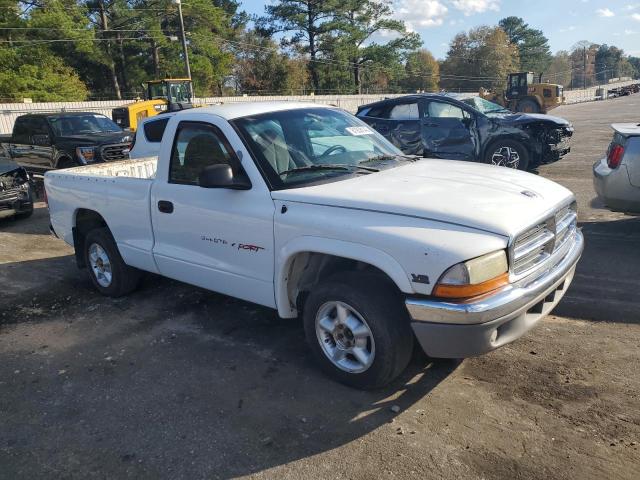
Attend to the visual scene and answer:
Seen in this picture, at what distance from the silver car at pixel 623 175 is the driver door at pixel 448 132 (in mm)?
4053

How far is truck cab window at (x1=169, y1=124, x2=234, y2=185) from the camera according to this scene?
4066 millimetres

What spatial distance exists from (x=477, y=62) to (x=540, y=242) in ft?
312

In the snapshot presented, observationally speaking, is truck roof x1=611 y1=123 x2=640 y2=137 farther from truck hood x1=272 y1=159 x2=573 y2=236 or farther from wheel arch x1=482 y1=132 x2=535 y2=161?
wheel arch x1=482 y1=132 x2=535 y2=161

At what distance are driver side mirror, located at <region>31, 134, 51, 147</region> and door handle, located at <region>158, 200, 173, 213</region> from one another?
905cm

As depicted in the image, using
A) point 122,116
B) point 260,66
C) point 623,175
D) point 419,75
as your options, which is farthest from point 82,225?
point 419,75

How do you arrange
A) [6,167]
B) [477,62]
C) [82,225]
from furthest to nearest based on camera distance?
[477,62]
[6,167]
[82,225]

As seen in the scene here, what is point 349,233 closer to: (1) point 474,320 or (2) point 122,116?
(1) point 474,320

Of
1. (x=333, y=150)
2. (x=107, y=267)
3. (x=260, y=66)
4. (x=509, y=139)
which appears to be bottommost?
(x=107, y=267)

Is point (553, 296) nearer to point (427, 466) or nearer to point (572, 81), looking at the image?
point (427, 466)

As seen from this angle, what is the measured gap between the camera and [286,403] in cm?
339

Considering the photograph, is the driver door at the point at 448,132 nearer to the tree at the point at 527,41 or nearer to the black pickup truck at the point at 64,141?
the black pickup truck at the point at 64,141

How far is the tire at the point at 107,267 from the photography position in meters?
5.29

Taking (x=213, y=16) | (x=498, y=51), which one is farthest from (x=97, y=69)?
(x=498, y=51)

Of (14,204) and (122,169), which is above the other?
(122,169)
